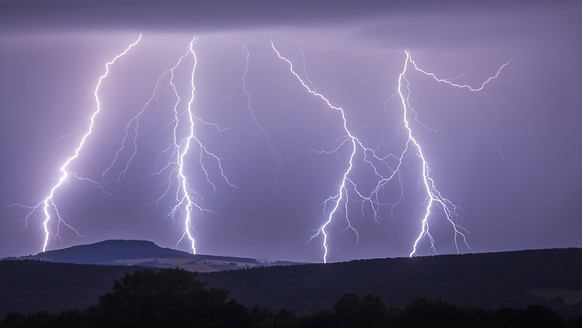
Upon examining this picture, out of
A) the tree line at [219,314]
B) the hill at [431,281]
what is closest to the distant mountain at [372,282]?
the hill at [431,281]

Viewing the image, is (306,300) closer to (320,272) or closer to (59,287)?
(320,272)

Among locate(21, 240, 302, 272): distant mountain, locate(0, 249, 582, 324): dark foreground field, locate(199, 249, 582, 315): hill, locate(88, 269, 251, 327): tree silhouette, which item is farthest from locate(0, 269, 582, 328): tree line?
locate(21, 240, 302, 272): distant mountain

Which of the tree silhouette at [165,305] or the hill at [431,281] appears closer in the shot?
the tree silhouette at [165,305]

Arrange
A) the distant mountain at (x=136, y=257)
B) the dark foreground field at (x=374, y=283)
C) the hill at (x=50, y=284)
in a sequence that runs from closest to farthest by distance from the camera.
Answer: the dark foreground field at (x=374, y=283) → the hill at (x=50, y=284) → the distant mountain at (x=136, y=257)

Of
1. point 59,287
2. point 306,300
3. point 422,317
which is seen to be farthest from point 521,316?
point 59,287

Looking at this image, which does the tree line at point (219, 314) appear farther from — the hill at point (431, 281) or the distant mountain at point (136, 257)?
the distant mountain at point (136, 257)

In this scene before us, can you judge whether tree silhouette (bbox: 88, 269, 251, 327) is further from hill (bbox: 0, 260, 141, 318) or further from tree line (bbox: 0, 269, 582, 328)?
hill (bbox: 0, 260, 141, 318)
